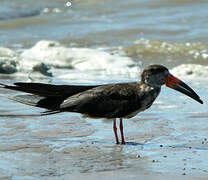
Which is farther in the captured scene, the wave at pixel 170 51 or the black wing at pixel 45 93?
the wave at pixel 170 51

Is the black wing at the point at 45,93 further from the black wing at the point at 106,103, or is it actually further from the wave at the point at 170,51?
the wave at the point at 170,51

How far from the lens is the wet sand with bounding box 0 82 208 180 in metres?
5.27

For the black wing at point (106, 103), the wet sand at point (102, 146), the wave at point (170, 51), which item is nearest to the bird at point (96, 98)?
the black wing at point (106, 103)

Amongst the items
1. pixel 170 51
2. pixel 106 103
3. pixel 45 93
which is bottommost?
pixel 106 103

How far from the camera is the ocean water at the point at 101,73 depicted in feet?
18.8

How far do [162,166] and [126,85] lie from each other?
149cm

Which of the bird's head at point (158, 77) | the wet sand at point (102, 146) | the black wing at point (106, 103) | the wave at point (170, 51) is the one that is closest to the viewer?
the wet sand at point (102, 146)

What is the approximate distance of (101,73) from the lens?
11.8 metres

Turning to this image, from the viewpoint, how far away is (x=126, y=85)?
266 inches

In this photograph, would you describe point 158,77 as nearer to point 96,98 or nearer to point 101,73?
point 96,98

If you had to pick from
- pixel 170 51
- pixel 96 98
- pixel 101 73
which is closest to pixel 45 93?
pixel 96 98

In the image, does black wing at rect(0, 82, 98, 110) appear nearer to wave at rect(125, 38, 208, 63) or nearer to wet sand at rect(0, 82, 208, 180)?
wet sand at rect(0, 82, 208, 180)

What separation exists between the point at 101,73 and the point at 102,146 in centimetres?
553

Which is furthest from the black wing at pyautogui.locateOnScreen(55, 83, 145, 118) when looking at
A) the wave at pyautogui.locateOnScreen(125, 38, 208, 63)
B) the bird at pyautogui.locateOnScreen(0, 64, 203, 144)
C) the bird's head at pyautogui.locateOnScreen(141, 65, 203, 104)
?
the wave at pyautogui.locateOnScreen(125, 38, 208, 63)
